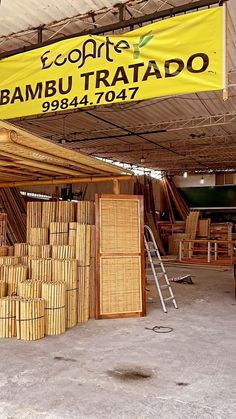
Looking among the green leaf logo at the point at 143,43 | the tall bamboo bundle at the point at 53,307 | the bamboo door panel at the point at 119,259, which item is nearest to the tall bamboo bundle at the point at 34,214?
the bamboo door panel at the point at 119,259

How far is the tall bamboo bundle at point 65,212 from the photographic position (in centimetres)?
715

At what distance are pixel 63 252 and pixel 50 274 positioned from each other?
0.46m

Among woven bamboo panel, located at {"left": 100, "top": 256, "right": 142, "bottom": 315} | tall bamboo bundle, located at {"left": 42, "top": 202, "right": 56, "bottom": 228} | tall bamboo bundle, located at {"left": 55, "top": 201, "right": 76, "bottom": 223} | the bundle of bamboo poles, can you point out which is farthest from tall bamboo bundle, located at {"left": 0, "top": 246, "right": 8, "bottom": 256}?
woven bamboo panel, located at {"left": 100, "top": 256, "right": 142, "bottom": 315}

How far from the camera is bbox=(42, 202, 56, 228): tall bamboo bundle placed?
23.7 feet

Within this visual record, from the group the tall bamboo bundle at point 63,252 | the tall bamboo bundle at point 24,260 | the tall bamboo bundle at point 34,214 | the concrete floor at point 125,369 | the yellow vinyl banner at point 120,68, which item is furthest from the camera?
the tall bamboo bundle at point 34,214

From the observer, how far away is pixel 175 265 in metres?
14.3

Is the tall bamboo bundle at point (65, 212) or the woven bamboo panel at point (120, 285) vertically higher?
the tall bamboo bundle at point (65, 212)

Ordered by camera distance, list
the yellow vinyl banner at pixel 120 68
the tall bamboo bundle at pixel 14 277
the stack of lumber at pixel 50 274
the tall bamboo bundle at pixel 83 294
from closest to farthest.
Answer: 1. the yellow vinyl banner at pixel 120 68
2. the stack of lumber at pixel 50 274
3. the tall bamboo bundle at pixel 14 277
4. the tall bamboo bundle at pixel 83 294

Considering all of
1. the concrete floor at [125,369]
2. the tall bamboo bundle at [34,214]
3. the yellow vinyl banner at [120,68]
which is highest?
the yellow vinyl banner at [120,68]

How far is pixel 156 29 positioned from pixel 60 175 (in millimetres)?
3987

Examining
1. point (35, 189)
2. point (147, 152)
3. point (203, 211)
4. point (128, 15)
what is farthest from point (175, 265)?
point (203, 211)

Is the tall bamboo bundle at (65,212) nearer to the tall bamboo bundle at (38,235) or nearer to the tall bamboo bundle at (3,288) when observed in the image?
the tall bamboo bundle at (38,235)

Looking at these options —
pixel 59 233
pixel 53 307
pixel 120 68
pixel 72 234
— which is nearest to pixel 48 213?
pixel 59 233

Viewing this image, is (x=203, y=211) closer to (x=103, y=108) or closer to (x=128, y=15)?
(x=103, y=108)
